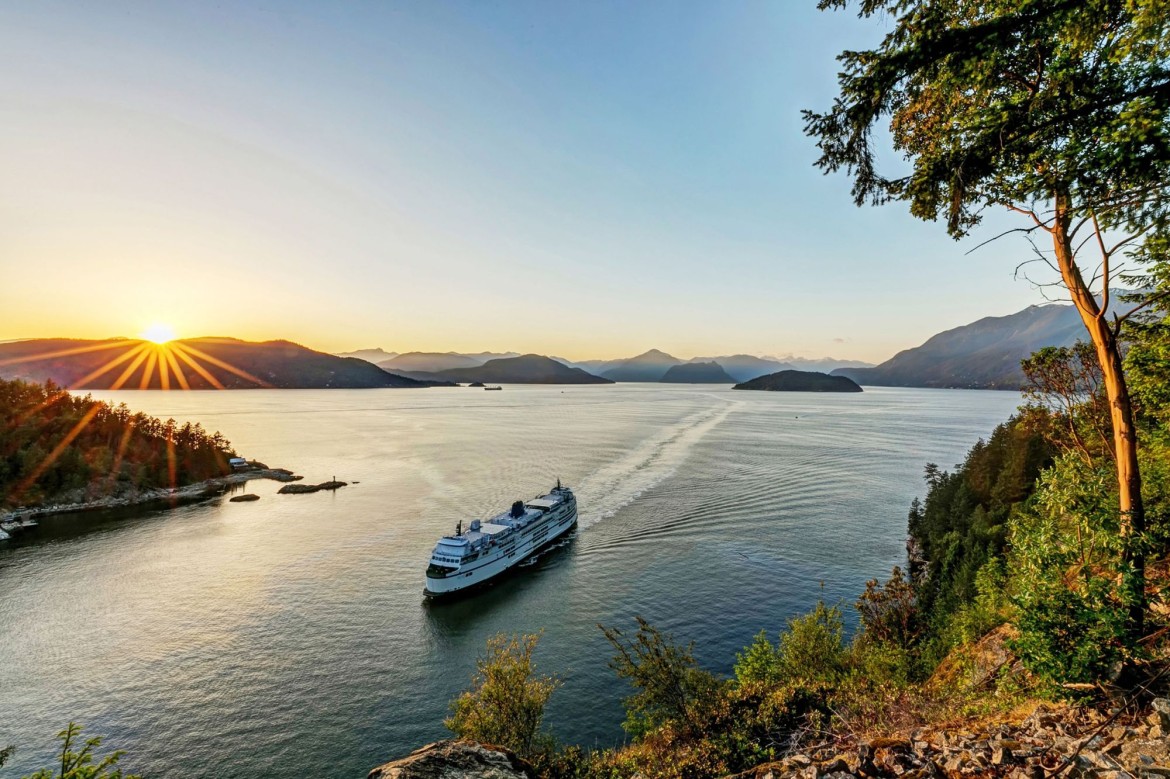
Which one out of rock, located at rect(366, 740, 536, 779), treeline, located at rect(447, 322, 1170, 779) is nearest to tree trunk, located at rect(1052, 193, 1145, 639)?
treeline, located at rect(447, 322, 1170, 779)

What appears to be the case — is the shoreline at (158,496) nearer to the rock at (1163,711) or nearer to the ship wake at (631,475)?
the ship wake at (631,475)

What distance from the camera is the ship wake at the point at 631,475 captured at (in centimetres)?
7541

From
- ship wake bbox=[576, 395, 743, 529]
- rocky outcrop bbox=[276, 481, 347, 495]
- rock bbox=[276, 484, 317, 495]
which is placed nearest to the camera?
ship wake bbox=[576, 395, 743, 529]

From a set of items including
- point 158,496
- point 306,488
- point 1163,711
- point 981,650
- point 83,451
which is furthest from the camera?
point 83,451

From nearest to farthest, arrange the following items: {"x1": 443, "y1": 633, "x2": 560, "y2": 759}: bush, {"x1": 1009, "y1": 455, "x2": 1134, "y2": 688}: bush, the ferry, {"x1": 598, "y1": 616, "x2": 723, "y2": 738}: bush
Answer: {"x1": 1009, "y1": 455, "x2": 1134, "y2": 688}: bush → {"x1": 598, "y1": 616, "x2": 723, "y2": 738}: bush → {"x1": 443, "y1": 633, "x2": 560, "y2": 759}: bush → the ferry

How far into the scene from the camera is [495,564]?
52094 millimetres

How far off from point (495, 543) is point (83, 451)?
9140cm

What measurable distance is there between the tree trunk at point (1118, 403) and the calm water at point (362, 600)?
89.9 ft

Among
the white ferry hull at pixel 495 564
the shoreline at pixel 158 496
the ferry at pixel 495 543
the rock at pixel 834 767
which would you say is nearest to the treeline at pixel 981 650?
the rock at pixel 834 767

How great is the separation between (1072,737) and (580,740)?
1019 inches

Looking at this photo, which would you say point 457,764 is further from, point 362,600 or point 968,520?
point 968,520

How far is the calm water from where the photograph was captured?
2970 cm

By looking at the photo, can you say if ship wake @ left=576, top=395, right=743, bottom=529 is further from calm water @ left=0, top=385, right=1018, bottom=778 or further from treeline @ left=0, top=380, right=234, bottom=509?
treeline @ left=0, top=380, right=234, bottom=509

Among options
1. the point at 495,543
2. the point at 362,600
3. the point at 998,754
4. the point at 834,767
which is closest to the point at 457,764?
the point at 834,767
